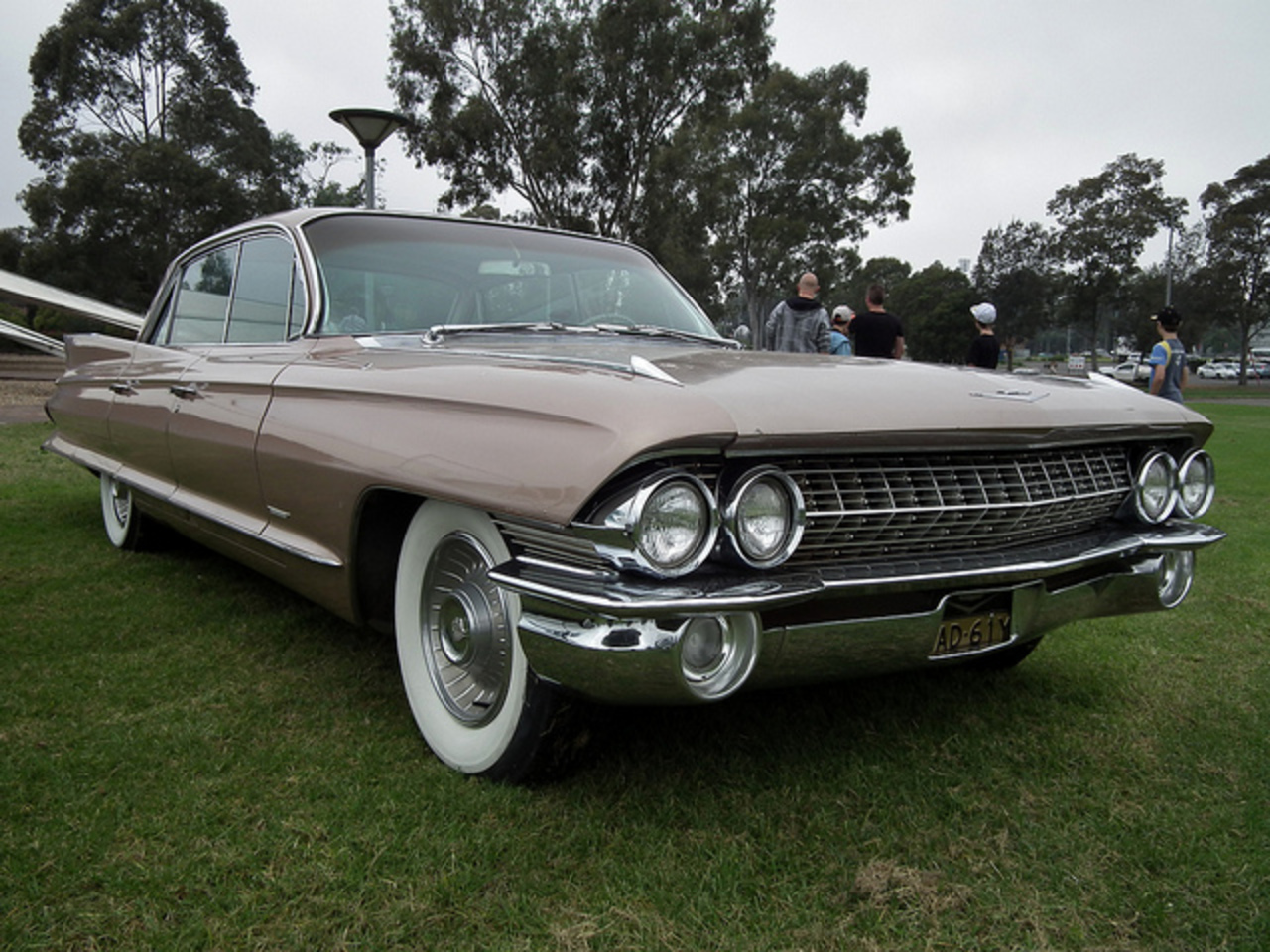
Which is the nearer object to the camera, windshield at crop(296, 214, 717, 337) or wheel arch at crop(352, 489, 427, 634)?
wheel arch at crop(352, 489, 427, 634)

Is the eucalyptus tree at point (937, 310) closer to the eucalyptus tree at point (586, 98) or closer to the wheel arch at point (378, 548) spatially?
the eucalyptus tree at point (586, 98)

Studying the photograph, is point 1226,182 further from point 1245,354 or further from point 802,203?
point 802,203

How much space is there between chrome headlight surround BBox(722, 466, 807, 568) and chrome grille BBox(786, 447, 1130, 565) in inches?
2.5

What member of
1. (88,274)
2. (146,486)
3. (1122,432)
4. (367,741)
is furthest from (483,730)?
(88,274)

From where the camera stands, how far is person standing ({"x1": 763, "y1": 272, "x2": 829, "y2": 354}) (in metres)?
6.95

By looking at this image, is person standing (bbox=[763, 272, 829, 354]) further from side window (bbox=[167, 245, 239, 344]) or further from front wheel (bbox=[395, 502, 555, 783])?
front wheel (bbox=[395, 502, 555, 783])

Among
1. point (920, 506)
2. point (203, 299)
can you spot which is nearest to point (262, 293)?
point (203, 299)

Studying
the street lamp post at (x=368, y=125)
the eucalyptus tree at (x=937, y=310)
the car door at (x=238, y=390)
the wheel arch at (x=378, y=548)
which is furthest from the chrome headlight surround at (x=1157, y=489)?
the eucalyptus tree at (x=937, y=310)

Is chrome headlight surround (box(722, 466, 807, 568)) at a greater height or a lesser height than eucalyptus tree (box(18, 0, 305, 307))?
lesser

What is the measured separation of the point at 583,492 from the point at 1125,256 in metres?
37.8

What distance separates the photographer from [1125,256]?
34.0m

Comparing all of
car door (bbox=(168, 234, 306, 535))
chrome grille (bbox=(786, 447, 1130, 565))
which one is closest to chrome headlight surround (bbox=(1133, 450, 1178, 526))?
chrome grille (bbox=(786, 447, 1130, 565))

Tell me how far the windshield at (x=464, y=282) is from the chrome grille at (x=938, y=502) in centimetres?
138

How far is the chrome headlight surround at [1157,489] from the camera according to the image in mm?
2520
